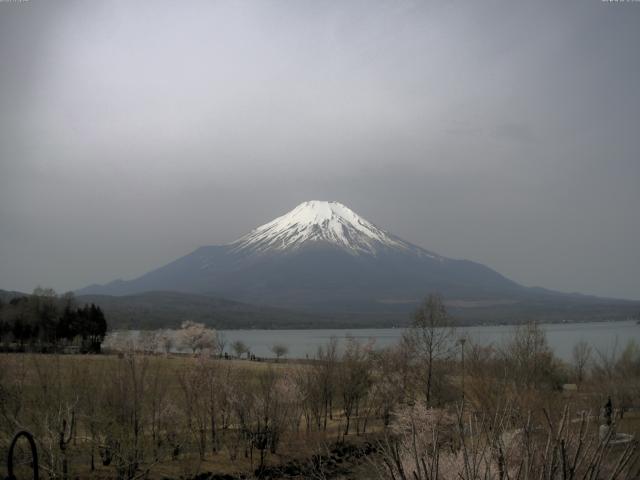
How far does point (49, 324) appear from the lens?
221 ft

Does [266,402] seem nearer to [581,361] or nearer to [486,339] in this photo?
[581,361]

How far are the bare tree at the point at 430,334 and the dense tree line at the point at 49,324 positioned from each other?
123 feet

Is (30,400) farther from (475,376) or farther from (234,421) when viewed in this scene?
(475,376)

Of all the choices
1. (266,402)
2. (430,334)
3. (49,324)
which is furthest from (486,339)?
(49,324)

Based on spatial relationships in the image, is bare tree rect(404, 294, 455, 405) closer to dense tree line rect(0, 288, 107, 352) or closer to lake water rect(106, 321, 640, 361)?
lake water rect(106, 321, 640, 361)

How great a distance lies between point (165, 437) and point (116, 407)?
134 inches

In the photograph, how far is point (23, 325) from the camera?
63.8 meters

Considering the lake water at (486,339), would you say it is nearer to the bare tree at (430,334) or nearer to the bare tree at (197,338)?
the bare tree at (430,334)

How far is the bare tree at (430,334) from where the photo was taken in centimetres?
3534

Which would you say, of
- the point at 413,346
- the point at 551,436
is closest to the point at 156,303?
the point at 413,346

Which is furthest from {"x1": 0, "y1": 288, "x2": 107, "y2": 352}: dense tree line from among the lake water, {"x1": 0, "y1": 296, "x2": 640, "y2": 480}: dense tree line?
{"x1": 0, "y1": 296, "x2": 640, "y2": 480}: dense tree line

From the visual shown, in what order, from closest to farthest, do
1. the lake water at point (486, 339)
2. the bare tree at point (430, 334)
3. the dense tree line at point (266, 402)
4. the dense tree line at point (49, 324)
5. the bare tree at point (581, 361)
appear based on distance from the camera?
the dense tree line at point (266, 402) < the bare tree at point (430, 334) < the bare tree at point (581, 361) < the dense tree line at point (49, 324) < the lake water at point (486, 339)

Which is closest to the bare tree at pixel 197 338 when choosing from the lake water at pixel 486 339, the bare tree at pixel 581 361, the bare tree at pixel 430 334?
the lake water at pixel 486 339

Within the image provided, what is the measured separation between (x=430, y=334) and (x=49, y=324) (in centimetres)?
4819
